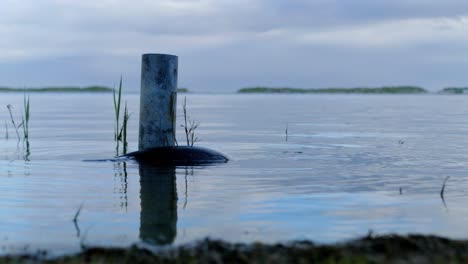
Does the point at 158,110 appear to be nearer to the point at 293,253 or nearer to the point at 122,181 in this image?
the point at 122,181

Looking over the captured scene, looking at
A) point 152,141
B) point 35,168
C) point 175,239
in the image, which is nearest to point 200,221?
point 175,239

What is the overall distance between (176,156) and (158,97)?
4.79ft

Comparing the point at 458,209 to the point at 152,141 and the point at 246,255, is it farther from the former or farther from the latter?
the point at 152,141

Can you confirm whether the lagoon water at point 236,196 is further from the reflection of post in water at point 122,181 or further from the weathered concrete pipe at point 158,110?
the weathered concrete pipe at point 158,110

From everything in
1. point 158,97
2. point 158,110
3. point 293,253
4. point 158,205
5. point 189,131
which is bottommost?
point 158,205

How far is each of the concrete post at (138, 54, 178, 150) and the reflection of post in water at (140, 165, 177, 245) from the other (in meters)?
0.80

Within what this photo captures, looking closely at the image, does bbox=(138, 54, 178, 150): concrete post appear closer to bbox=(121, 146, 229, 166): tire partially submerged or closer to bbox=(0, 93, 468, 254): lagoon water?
bbox=(121, 146, 229, 166): tire partially submerged

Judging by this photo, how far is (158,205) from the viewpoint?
997 centimetres

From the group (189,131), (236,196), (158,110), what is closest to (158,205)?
(236,196)

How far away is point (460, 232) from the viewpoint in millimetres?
8141

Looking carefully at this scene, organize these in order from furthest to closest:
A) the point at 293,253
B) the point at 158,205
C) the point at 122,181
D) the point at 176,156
A: 1. the point at 176,156
2. the point at 122,181
3. the point at 158,205
4. the point at 293,253

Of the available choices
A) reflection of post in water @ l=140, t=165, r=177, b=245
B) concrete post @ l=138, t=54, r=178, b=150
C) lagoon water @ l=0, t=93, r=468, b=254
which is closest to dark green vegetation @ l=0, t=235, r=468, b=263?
lagoon water @ l=0, t=93, r=468, b=254

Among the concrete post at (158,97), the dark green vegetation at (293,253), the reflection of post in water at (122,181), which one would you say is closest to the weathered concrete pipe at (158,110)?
the concrete post at (158,97)

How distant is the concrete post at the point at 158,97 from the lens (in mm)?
13859
